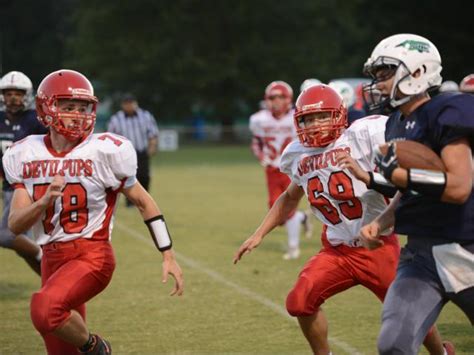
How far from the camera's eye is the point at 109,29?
40781 millimetres

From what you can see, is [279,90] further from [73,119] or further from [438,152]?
[438,152]

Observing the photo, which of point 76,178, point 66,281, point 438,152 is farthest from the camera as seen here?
point 76,178

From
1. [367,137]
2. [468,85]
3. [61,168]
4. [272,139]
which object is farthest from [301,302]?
[272,139]

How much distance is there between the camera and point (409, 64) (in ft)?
14.3

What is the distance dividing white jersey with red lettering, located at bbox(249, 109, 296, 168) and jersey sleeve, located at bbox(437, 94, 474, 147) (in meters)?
6.56

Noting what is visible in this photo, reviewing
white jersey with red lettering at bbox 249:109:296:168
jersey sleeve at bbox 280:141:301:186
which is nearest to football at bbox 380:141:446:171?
jersey sleeve at bbox 280:141:301:186

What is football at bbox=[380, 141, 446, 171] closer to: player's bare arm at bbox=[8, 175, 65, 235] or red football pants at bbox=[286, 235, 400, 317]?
red football pants at bbox=[286, 235, 400, 317]

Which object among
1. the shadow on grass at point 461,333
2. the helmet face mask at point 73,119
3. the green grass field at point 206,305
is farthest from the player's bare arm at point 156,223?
the shadow on grass at point 461,333

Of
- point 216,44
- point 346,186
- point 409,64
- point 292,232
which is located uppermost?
point 409,64

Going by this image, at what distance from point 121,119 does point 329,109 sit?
10235 millimetres

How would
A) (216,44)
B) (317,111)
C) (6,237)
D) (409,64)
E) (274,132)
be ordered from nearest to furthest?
(409,64), (317,111), (6,237), (274,132), (216,44)

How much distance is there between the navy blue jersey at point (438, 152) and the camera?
4.12 metres

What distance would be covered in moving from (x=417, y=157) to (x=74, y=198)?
184 centimetres

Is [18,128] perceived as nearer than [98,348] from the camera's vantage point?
No
